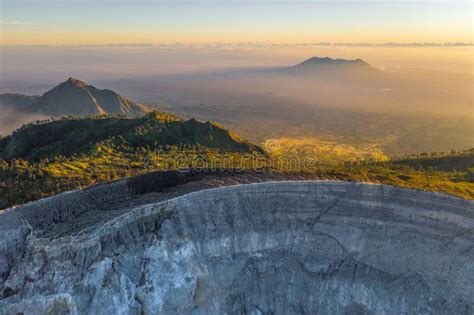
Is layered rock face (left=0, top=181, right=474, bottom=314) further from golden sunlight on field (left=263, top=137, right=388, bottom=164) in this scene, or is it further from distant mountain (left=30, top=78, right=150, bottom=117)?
distant mountain (left=30, top=78, right=150, bottom=117)

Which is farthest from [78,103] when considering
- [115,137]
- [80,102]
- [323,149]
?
[115,137]

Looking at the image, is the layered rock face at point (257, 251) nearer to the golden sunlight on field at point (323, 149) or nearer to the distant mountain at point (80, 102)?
the golden sunlight on field at point (323, 149)

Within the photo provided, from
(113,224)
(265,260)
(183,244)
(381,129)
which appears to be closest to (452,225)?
(265,260)

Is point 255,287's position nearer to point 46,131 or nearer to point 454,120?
point 46,131

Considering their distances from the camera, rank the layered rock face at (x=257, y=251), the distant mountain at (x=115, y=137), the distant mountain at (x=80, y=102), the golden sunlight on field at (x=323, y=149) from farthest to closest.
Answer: the distant mountain at (x=80, y=102) → the golden sunlight on field at (x=323, y=149) → the distant mountain at (x=115, y=137) → the layered rock face at (x=257, y=251)

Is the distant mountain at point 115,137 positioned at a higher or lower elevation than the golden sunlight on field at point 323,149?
higher

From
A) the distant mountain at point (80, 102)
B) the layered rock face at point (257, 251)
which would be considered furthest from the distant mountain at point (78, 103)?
the layered rock face at point (257, 251)
